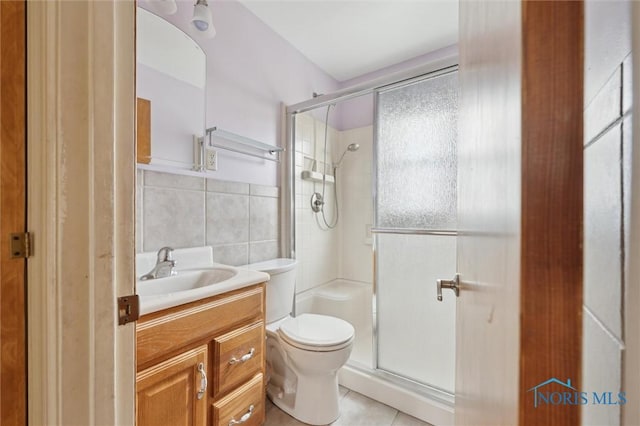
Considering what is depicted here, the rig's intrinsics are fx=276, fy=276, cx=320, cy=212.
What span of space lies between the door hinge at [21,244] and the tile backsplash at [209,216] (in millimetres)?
722

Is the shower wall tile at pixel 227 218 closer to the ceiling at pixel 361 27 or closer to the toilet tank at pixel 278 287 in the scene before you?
the toilet tank at pixel 278 287

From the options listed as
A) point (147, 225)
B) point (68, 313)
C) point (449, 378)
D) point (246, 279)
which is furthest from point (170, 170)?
point (449, 378)

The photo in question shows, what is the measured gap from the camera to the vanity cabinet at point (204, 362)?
86cm

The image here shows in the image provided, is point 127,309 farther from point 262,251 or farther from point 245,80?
point 245,80

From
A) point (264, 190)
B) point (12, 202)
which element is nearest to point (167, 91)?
point (264, 190)

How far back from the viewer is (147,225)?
1301 mm

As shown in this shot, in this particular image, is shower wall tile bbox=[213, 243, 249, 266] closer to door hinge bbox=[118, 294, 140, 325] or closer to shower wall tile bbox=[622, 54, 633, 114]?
door hinge bbox=[118, 294, 140, 325]

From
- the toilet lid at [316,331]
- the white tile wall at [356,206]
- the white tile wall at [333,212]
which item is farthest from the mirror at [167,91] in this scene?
the white tile wall at [356,206]

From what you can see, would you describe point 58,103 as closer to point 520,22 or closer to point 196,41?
point 520,22

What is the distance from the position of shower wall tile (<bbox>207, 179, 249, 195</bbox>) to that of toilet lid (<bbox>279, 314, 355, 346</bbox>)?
0.83 m

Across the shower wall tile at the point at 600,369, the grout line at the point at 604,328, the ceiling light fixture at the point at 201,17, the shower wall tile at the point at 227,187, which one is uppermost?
the ceiling light fixture at the point at 201,17

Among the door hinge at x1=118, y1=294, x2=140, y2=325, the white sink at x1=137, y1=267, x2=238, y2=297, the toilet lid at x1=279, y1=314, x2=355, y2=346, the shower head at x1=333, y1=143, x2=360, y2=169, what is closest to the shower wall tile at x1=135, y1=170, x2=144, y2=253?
the white sink at x1=137, y1=267, x2=238, y2=297

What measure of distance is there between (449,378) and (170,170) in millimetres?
1893

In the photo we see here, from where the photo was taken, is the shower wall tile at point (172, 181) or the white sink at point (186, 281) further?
the shower wall tile at point (172, 181)
